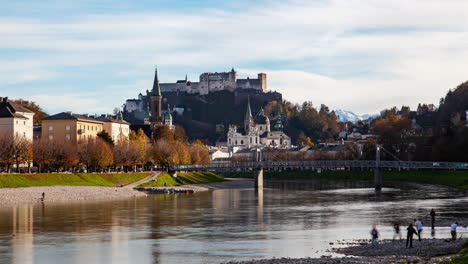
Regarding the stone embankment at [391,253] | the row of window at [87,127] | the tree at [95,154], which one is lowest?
the stone embankment at [391,253]

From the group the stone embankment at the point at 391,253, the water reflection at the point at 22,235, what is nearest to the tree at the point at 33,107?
the water reflection at the point at 22,235

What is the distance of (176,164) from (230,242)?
8661 cm

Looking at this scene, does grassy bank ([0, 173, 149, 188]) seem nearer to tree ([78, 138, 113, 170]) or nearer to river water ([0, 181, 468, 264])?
tree ([78, 138, 113, 170])

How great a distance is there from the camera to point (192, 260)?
39438 millimetres

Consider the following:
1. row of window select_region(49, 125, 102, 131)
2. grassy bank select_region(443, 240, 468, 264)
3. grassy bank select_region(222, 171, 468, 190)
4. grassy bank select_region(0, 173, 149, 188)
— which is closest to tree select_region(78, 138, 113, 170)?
grassy bank select_region(0, 173, 149, 188)

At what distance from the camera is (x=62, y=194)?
271ft

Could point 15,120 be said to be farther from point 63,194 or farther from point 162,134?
point 162,134

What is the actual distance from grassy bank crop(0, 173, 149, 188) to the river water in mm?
10157

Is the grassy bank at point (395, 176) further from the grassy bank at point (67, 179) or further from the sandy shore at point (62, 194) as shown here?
the grassy bank at point (67, 179)

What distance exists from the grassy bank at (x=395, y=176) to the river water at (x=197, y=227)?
2958cm

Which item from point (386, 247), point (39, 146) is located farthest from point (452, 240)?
point (39, 146)

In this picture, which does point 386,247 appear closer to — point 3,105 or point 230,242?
point 230,242

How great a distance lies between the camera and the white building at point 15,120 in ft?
339

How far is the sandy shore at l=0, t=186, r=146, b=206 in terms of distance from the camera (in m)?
76.1
